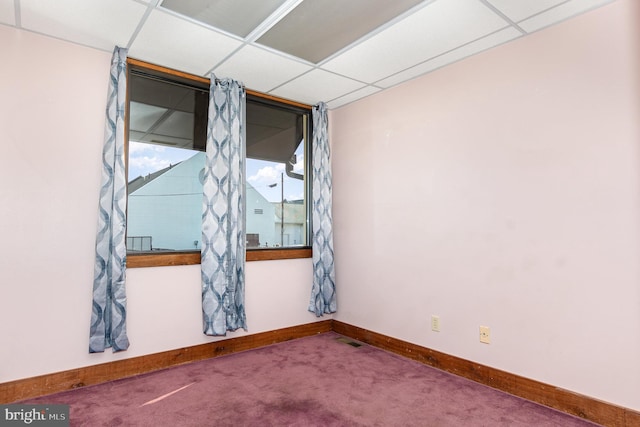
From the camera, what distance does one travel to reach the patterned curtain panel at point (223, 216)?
123 inches

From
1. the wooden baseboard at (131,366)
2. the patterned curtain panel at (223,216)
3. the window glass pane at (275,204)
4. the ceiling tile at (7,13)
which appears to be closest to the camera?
the ceiling tile at (7,13)

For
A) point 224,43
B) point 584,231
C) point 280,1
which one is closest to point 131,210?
point 224,43

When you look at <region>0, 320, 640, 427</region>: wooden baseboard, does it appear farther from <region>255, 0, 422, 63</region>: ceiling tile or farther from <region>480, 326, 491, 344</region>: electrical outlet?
<region>255, 0, 422, 63</region>: ceiling tile

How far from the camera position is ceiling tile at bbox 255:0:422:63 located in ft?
7.32

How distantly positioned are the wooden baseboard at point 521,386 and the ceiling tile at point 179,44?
2945 mm

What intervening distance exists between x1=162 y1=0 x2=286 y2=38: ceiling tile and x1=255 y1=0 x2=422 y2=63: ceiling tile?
0.14m

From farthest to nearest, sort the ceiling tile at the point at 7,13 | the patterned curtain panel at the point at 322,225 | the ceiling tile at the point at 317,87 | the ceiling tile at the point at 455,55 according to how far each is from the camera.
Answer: the patterned curtain panel at the point at 322,225
the ceiling tile at the point at 317,87
the ceiling tile at the point at 455,55
the ceiling tile at the point at 7,13

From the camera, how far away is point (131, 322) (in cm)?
284

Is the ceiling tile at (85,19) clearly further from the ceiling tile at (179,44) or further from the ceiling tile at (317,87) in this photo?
the ceiling tile at (317,87)

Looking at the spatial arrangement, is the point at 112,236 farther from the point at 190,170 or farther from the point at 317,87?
the point at 317,87

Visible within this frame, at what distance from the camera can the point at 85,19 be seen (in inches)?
92.6

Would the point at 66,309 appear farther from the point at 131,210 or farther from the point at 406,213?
the point at 406,213

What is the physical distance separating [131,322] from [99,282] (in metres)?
0.44

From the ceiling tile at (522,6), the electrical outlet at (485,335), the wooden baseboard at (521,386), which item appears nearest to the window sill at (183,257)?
the wooden baseboard at (521,386)
